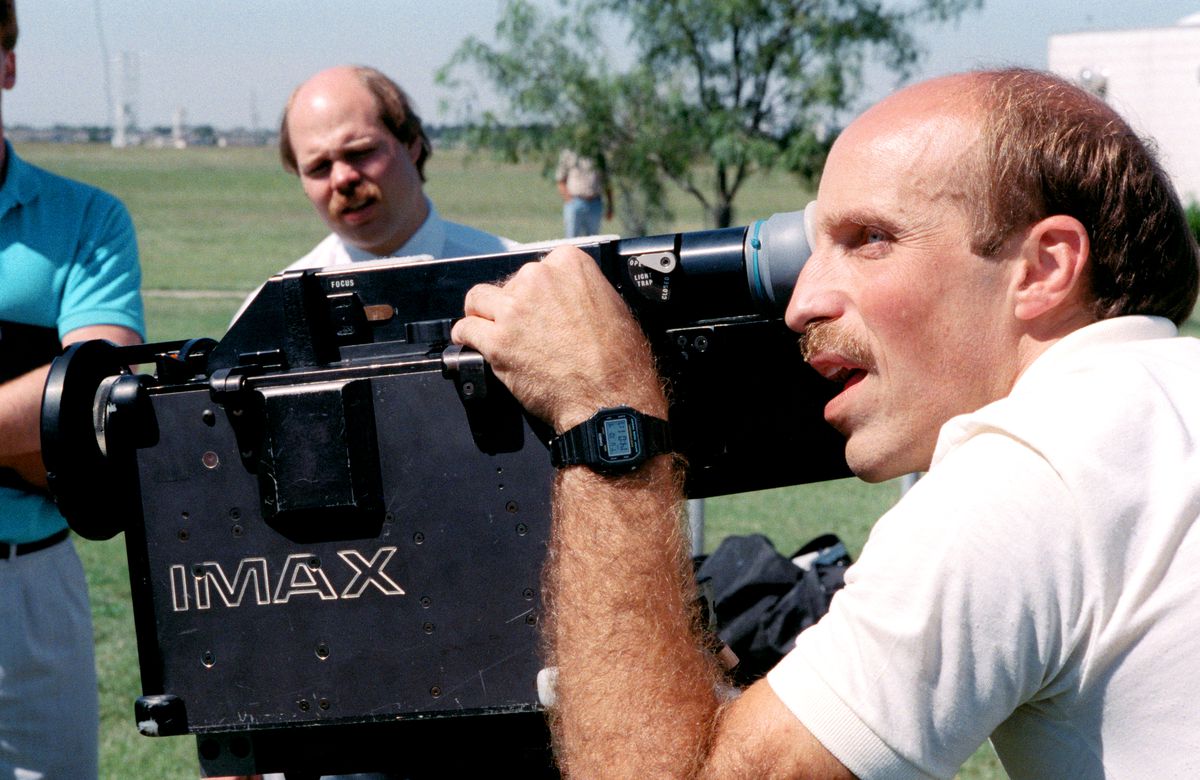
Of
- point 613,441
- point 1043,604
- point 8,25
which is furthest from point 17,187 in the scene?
point 1043,604

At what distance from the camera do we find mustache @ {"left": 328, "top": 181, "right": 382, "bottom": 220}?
3.51 m

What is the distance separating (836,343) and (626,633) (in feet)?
1.36

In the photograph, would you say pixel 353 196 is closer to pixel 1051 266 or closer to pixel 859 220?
pixel 859 220

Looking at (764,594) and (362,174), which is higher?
(362,174)

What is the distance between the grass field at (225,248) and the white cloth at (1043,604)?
3157 mm

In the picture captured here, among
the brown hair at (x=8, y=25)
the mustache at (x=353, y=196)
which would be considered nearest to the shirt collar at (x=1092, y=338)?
the mustache at (x=353, y=196)

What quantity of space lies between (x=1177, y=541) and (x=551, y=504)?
70 centimetres

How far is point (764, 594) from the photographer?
157 inches

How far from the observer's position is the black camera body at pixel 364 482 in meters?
1.61

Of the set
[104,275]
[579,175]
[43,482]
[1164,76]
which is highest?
[104,275]

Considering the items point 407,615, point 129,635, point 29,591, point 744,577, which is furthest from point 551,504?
point 129,635

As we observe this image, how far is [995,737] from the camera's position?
141 centimetres

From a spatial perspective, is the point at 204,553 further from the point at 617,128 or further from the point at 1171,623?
the point at 617,128

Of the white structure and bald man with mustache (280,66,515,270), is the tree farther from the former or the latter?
the white structure
